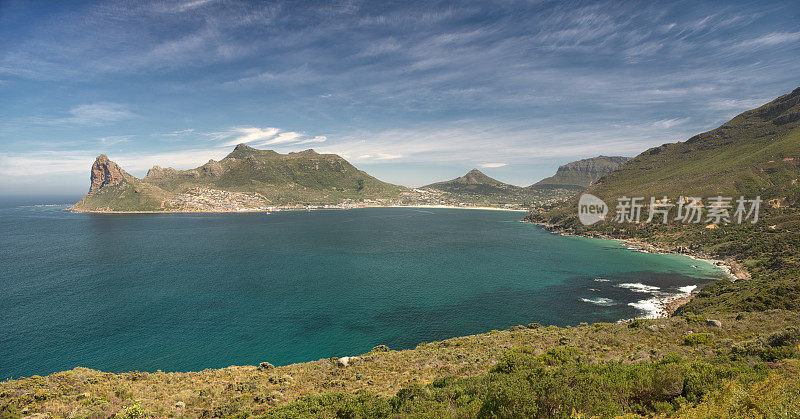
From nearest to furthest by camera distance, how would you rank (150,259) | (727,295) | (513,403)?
(513,403) → (727,295) → (150,259)

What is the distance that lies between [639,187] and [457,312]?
584ft

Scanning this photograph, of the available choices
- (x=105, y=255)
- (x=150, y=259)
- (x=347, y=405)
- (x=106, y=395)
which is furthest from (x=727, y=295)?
(x=105, y=255)

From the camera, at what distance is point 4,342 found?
44406mm

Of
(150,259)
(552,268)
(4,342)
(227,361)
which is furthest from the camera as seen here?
(150,259)

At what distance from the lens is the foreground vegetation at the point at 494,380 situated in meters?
15.5

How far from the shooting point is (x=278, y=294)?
66.9m

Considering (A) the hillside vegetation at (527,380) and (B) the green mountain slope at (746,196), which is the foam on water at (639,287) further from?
(A) the hillside vegetation at (527,380)

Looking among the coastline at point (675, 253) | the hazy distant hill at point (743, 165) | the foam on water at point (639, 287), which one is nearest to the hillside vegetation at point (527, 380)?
the coastline at point (675, 253)

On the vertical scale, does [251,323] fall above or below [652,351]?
below

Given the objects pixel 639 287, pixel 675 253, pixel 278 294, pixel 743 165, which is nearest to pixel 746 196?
pixel 743 165

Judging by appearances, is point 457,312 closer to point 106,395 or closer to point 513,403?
point 513,403

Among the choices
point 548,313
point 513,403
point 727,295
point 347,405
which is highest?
point 513,403

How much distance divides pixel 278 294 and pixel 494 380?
58780 millimetres

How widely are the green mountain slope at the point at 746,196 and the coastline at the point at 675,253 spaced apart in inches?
72.2
